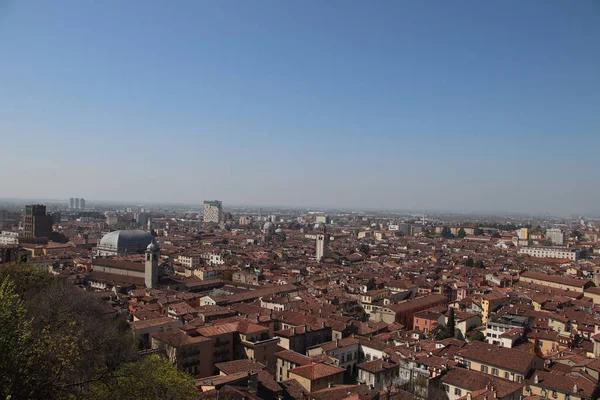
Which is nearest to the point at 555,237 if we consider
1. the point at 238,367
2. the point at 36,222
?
the point at 36,222

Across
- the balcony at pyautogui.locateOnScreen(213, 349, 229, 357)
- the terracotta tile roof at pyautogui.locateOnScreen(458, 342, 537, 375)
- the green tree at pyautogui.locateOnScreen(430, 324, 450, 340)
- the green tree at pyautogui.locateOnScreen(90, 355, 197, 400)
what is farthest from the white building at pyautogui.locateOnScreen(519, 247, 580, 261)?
the green tree at pyautogui.locateOnScreen(90, 355, 197, 400)

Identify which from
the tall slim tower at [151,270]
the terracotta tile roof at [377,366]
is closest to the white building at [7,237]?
the tall slim tower at [151,270]

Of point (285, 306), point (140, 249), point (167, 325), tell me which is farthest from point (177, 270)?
point (167, 325)

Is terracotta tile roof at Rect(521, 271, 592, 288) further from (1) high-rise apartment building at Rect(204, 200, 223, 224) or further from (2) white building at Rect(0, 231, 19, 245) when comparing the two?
(1) high-rise apartment building at Rect(204, 200, 223, 224)

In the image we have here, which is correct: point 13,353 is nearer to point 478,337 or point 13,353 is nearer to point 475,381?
point 475,381

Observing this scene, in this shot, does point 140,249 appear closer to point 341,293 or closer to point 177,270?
point 177,270
